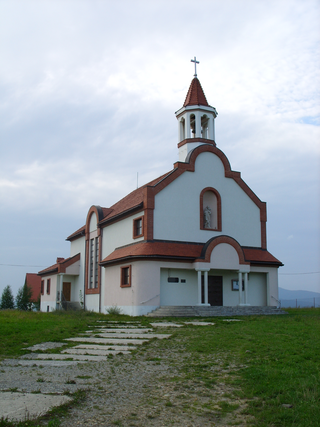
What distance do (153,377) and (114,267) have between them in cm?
1984

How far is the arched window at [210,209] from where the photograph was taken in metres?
27.2

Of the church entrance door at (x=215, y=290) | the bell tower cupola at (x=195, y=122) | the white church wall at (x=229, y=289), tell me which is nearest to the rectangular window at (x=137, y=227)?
the church entrance door at (x=215, y=290)

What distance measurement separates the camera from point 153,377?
7695mm

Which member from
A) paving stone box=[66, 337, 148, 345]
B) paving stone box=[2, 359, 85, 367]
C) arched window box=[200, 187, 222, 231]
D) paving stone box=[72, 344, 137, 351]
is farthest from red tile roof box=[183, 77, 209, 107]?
paving stone box=[2, 359, 85, 367]

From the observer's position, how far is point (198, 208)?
26.9 m

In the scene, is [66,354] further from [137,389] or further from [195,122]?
[195,122]

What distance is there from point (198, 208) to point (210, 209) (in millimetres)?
1605

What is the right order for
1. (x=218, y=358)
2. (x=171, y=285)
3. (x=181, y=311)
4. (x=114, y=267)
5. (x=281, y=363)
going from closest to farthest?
(x=281, y=363), (x=218, y=358), (x=181, y=311), (x=171, y=285), (x=114, y=267)

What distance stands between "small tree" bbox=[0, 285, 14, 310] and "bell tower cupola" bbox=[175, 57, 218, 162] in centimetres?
2982

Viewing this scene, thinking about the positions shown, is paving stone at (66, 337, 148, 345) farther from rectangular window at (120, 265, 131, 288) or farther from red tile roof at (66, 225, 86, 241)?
red tile roof at (66, 225, 86, 241)

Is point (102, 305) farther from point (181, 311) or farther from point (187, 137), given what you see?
point (187, 137)

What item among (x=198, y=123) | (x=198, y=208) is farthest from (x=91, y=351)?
(x=198, y=123)

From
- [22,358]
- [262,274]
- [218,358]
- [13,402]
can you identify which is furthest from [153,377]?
[262,274]

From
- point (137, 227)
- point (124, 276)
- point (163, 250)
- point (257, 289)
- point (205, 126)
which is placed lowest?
point (257, 289)
